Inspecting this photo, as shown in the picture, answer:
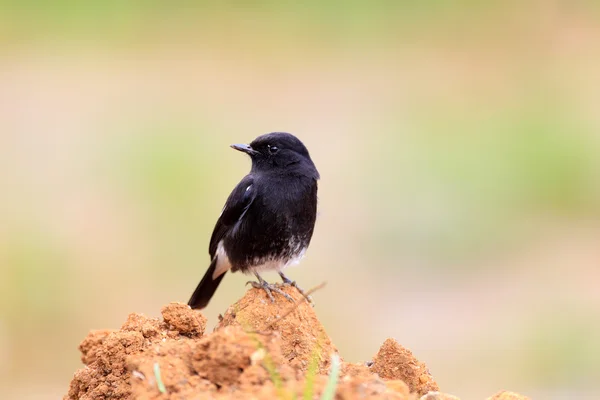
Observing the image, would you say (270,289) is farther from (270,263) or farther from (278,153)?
(278,153)

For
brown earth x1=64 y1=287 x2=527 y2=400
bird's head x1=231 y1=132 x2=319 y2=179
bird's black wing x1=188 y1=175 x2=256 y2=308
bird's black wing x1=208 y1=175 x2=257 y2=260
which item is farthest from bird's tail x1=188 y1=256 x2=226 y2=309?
brown earth x1=64 y1=287 x2=527 y2=400

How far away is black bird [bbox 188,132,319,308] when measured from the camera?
22.3 ft

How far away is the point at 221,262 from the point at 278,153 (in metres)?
0.89

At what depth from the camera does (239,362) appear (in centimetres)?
392

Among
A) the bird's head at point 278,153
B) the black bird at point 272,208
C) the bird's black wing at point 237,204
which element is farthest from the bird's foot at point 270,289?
the bird's head at point 278,153

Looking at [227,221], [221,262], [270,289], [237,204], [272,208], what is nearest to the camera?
[270,289]

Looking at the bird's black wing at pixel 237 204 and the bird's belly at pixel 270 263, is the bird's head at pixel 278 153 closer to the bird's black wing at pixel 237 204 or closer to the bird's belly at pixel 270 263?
the bird's black wing at pixel 237 204

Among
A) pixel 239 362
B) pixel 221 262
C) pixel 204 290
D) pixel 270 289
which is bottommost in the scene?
pixel 239 362

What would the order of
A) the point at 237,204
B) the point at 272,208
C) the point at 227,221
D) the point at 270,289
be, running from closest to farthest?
1. the point at 270,289
2. the point at 272,208
3. the point at 237,204
4. the point at 227,221

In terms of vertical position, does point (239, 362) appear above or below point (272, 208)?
below

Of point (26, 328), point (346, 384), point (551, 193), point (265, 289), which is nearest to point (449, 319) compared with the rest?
point (551, 193)

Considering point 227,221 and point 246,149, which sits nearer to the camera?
point 246,149

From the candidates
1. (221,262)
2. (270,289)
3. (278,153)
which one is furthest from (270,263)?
(270,289)

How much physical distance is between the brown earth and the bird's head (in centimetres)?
114
